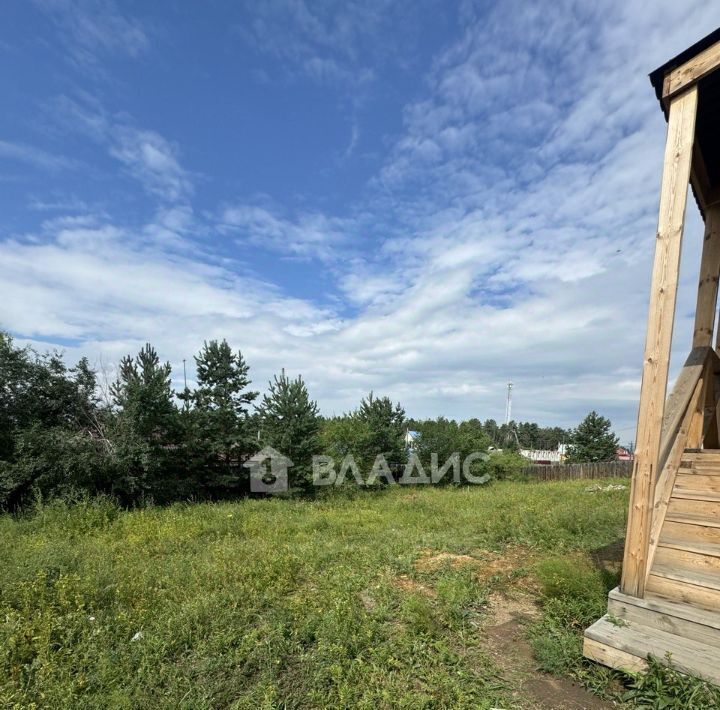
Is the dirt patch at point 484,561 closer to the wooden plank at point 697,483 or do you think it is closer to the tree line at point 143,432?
the wooden plank at point 697,483

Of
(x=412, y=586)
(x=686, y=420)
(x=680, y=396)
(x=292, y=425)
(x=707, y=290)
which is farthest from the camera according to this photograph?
(x=292, y=425)

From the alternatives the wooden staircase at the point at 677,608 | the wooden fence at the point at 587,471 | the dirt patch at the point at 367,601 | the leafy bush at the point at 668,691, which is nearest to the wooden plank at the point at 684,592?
the wooden staircase at the point at 677,608

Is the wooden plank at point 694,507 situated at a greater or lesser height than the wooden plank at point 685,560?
greater

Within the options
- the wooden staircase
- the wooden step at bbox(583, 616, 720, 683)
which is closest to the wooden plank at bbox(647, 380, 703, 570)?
the wooden staircase

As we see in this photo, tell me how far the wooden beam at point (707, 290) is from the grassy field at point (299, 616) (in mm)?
2276

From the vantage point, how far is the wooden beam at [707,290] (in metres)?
3.12

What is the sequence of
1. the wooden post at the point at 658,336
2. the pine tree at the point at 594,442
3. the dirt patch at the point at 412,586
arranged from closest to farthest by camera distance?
the wooden post at the point at 658,336 < the dirt patch at the point at 412,586 < the pine tree at the point at 594,442

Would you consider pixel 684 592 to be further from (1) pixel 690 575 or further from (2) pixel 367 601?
(2) pixel 367 601

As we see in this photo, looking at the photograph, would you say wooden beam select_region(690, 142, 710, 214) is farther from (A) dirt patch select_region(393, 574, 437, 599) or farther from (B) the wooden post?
(A) dirt patch select_region(393, 574, 437, 599)

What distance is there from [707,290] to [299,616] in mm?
4449

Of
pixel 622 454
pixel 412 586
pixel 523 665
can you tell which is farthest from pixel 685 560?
pixel 622 454

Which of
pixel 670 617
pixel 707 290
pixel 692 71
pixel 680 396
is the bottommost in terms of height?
pixel 670 617

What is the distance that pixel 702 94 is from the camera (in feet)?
8.50

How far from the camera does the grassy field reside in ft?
7.68
